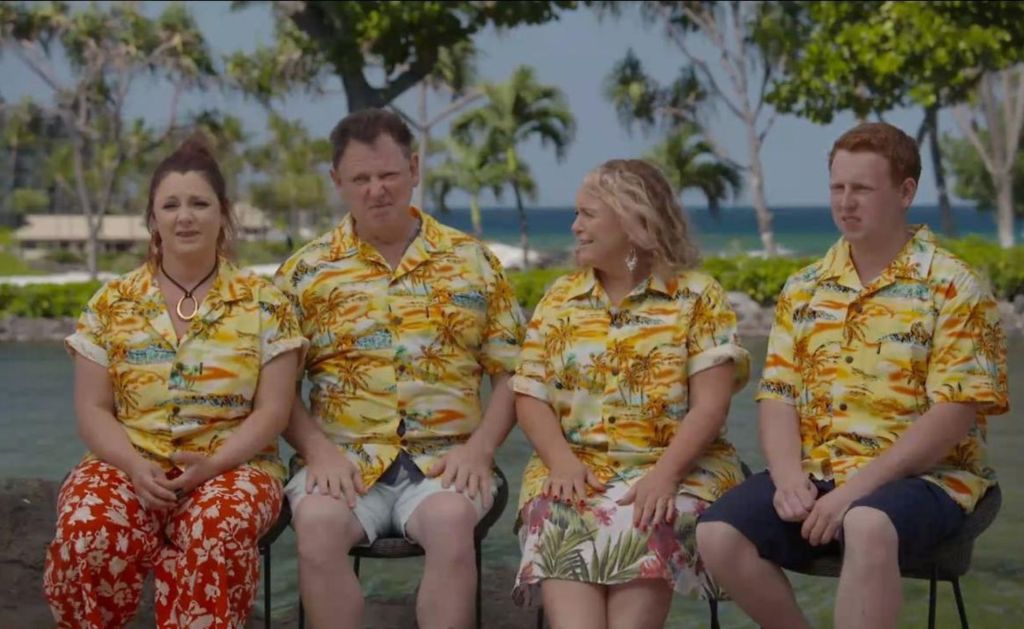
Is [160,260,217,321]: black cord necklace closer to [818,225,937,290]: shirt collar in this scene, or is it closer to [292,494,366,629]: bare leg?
[292,494,366,629]: bare leg

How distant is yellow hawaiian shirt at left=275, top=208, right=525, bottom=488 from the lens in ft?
12.5

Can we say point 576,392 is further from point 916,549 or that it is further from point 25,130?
point 25,130

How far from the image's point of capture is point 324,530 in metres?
3.47

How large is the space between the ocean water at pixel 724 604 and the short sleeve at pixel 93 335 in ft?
5.20

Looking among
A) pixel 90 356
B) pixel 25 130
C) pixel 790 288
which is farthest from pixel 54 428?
pixel 25 130

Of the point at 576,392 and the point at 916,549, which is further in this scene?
the point at 576,392

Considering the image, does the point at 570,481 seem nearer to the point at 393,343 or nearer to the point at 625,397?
the point at 625,397

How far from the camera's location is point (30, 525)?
16.3 ft

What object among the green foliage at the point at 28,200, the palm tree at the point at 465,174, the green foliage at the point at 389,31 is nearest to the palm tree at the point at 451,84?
the palm tree at the point at 465,174

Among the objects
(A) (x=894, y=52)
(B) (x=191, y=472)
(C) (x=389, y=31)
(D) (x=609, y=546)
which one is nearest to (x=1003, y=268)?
(A) (x=894, y=52)

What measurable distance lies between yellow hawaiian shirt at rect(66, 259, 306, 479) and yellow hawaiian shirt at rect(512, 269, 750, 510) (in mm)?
634

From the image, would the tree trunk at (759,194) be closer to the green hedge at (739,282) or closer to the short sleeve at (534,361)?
the green hedge at (739,282)

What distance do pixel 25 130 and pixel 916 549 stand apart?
49595 mm

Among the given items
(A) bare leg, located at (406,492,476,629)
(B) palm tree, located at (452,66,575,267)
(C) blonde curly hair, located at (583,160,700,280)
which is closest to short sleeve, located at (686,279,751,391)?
(C) blonde curly hair, located at (583,160,700,280)
